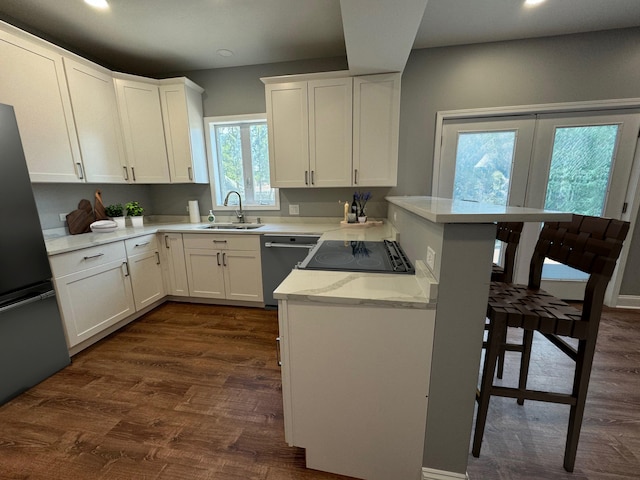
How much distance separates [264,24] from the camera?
2221mm

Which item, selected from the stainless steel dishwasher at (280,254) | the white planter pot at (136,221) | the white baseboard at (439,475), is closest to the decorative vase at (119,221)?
the white planter pot at (136,221)

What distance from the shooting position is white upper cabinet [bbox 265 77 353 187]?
2.58 metres

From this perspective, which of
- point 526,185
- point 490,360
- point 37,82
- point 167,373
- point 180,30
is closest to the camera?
point 490,360

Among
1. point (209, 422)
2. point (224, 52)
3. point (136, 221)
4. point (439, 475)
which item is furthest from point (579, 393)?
point (136, 221)

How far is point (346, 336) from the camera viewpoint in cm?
106

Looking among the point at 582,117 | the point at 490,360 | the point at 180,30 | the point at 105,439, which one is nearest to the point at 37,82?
the point at 180,30

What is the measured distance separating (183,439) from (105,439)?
427 mm

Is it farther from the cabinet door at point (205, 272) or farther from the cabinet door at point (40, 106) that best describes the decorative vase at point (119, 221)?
the cabinet door at point (205, 272)

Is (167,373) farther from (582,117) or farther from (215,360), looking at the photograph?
(582,117)

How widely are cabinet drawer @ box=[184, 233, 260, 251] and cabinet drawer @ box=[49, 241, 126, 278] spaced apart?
60 centimetres

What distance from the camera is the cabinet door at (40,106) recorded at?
188 centimetres

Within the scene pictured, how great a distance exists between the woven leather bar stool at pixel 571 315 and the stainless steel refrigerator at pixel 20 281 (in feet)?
8.98

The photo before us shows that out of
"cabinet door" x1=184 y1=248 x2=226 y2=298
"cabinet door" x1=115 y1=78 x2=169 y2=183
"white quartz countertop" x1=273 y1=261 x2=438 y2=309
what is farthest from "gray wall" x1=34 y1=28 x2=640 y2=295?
"white quartz countertop" x1=273 y1=261 x2=438 y2=309

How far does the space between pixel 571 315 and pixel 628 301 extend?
8.92 ft
